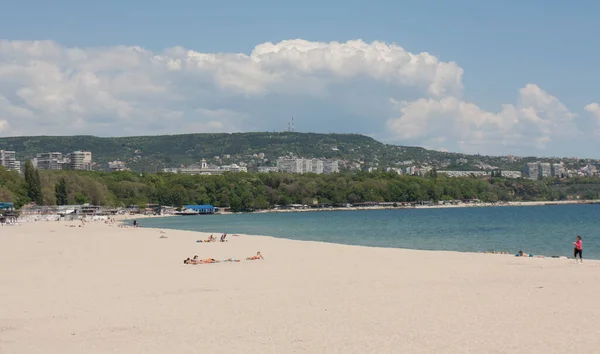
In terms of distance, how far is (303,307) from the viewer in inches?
585

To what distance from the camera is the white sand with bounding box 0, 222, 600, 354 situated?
37.3ft

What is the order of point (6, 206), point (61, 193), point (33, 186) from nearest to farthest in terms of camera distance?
point (6, 206) → point (33, 186) → point (61, 193)

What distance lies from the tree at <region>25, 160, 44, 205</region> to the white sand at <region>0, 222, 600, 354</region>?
265 ft

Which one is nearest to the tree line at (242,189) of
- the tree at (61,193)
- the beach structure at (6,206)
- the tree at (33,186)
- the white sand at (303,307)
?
the tree at (61,193)

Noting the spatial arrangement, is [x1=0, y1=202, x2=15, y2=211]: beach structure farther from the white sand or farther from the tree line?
the white sand

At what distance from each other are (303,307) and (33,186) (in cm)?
9598

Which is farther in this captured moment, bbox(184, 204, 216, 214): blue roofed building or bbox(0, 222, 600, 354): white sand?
bbox(184, 204, 216, 214): blue roofed building

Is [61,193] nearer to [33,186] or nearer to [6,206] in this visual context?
[33,186]

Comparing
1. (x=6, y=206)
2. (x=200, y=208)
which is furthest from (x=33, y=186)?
(x=200, y=208)

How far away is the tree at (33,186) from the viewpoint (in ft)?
331

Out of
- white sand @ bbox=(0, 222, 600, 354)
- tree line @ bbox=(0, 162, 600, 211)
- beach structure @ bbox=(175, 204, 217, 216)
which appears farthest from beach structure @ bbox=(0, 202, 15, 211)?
white sand @ bbox=(0, 222, 600, 354)

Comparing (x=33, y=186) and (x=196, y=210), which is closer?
(x=33, y=186)

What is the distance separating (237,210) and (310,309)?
14692 centimetres

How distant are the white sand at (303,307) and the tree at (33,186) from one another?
80641mm
